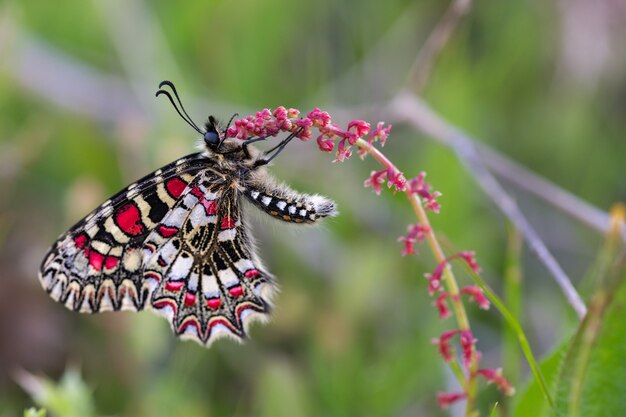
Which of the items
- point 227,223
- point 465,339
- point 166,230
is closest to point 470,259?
point 465,339

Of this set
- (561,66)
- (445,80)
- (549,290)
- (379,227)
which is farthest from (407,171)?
(561,66)

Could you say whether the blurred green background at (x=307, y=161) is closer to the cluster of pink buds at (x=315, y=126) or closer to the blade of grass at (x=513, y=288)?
the blade of grass at (x=513, y=288)

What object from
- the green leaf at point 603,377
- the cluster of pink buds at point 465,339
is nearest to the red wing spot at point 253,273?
the cluster of pink buds at point 465,339

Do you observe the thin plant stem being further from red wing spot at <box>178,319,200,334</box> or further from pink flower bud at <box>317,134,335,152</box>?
red wing spot at <box>178,319,200,334</box>

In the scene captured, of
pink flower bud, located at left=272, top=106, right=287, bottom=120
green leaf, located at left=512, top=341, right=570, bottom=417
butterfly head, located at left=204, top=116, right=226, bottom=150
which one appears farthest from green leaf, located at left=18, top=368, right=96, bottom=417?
green leaf, located at left=512, top=341, right=570, bottom=417

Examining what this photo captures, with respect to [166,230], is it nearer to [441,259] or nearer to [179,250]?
[179,250]

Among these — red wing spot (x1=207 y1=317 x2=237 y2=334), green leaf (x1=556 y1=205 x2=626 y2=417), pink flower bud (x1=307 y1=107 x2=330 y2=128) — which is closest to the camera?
green leaf (x1=556 y1=205 x2=626 y2=417)

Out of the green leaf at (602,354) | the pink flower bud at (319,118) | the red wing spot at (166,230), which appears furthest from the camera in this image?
the red wing spot at (166,230)
